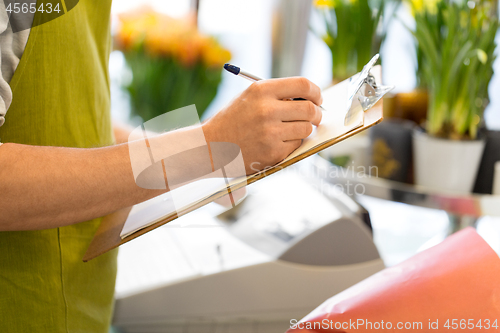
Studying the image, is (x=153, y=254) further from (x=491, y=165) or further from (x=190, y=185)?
(x=491, y=165)

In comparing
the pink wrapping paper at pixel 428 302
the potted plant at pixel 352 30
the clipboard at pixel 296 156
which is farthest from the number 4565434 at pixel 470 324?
the potted plant at pixel 352 30

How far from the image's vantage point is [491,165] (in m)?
0.84

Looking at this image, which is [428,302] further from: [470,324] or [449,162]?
[449,162]

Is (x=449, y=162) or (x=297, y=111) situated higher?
(x=297, y=111)

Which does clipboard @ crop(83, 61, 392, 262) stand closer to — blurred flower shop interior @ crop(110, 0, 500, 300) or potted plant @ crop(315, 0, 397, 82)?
blurred flower shop interior @ crop(110, 0, 500, 300)

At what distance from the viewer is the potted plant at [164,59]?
3.94ft

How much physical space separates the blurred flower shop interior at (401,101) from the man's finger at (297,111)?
38 centimetres

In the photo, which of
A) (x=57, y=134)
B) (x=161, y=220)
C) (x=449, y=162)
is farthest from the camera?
(x=449, y=162)

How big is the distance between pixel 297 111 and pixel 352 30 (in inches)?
30.0

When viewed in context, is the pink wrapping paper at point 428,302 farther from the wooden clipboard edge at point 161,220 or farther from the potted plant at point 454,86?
the potted plant at point 454,86

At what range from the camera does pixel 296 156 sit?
34 cm

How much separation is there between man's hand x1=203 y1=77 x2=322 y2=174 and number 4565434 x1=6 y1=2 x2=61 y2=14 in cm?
21

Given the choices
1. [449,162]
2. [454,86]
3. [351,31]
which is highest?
[351,31]

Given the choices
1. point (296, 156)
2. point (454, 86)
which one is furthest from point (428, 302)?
point (454, 86)
